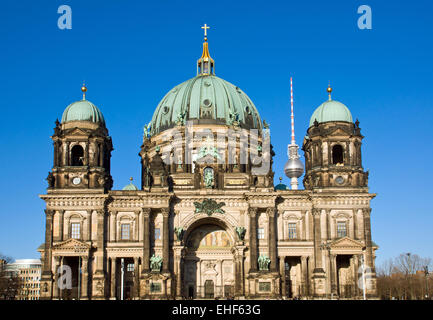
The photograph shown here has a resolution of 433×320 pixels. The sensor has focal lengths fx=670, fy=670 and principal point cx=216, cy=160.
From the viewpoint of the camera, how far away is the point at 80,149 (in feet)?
268

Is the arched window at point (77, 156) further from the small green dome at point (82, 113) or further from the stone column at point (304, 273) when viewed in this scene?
the stone column at point (304, 273)

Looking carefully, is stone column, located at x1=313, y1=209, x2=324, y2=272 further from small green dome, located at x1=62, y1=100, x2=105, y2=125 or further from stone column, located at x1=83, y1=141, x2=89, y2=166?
small green dome, located at x1=62, y1=100, x2=105, y2=125

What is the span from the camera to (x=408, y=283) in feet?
338

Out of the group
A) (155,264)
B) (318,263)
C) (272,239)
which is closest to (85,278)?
(155,264)

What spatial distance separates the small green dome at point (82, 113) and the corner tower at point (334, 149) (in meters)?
26.2

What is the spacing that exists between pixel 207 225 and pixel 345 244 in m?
16.7

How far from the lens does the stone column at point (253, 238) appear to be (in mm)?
75688

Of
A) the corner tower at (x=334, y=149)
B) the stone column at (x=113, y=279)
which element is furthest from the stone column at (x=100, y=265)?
the corner tower at (x=334, y=149)

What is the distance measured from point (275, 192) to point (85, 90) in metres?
27.6

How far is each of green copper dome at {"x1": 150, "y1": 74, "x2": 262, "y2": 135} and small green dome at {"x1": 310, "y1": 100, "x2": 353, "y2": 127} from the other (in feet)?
39.3

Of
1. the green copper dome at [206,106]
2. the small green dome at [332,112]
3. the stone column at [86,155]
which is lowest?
the stone column at [86,155]

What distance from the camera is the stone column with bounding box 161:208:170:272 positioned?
2960 inches

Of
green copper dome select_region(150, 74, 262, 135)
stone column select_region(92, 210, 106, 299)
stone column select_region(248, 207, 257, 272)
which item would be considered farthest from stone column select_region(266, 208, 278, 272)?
stone column select_region(92, 210, 106, 299)
